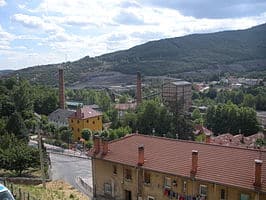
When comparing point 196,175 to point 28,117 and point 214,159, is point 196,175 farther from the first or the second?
point 28,117

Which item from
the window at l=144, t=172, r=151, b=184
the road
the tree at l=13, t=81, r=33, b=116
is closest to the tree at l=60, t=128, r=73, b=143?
the road

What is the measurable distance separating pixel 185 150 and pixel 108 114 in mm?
69396

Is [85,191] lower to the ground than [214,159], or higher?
lower

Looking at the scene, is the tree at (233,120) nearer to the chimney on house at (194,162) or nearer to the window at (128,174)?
the window at (128,174)

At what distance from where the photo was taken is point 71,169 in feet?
162

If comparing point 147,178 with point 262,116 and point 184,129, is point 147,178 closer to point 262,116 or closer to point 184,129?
point 184,129

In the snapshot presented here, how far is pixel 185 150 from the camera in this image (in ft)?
103

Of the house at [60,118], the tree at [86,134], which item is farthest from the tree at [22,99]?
the tree at [86,134]

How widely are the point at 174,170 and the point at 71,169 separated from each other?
22407 mm

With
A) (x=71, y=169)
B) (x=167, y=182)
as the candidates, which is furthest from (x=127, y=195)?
(x=71, y=169)

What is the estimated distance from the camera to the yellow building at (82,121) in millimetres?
80188

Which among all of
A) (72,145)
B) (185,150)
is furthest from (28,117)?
(185,150)

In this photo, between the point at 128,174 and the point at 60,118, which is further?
the point at 60,118

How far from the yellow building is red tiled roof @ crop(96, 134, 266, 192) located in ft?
148
